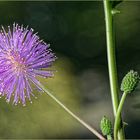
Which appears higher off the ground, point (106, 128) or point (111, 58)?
point (111, 58)

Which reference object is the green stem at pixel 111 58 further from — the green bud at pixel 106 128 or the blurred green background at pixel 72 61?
the blurred green background at pixel 72 61

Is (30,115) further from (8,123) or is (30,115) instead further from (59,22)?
(59,22)

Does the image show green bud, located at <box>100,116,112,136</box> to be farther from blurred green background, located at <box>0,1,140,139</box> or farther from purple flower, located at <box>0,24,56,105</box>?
blurred green background, located at <box>0,1,140,139</box>

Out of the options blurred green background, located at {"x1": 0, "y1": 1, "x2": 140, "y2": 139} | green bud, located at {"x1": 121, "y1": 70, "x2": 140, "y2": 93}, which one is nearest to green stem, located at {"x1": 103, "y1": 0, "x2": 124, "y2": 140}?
green bud, located at {"x1": 121, "y1": 70, "x2": 140, "y2": 93}

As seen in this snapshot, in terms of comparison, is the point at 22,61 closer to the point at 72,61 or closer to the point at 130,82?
the point at 130,82

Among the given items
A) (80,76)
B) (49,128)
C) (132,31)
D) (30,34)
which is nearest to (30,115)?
(49,128)

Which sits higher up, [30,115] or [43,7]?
[43,7]

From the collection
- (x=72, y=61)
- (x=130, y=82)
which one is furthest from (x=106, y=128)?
(x=72, y=61)

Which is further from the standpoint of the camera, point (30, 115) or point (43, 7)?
point (43, 7)
